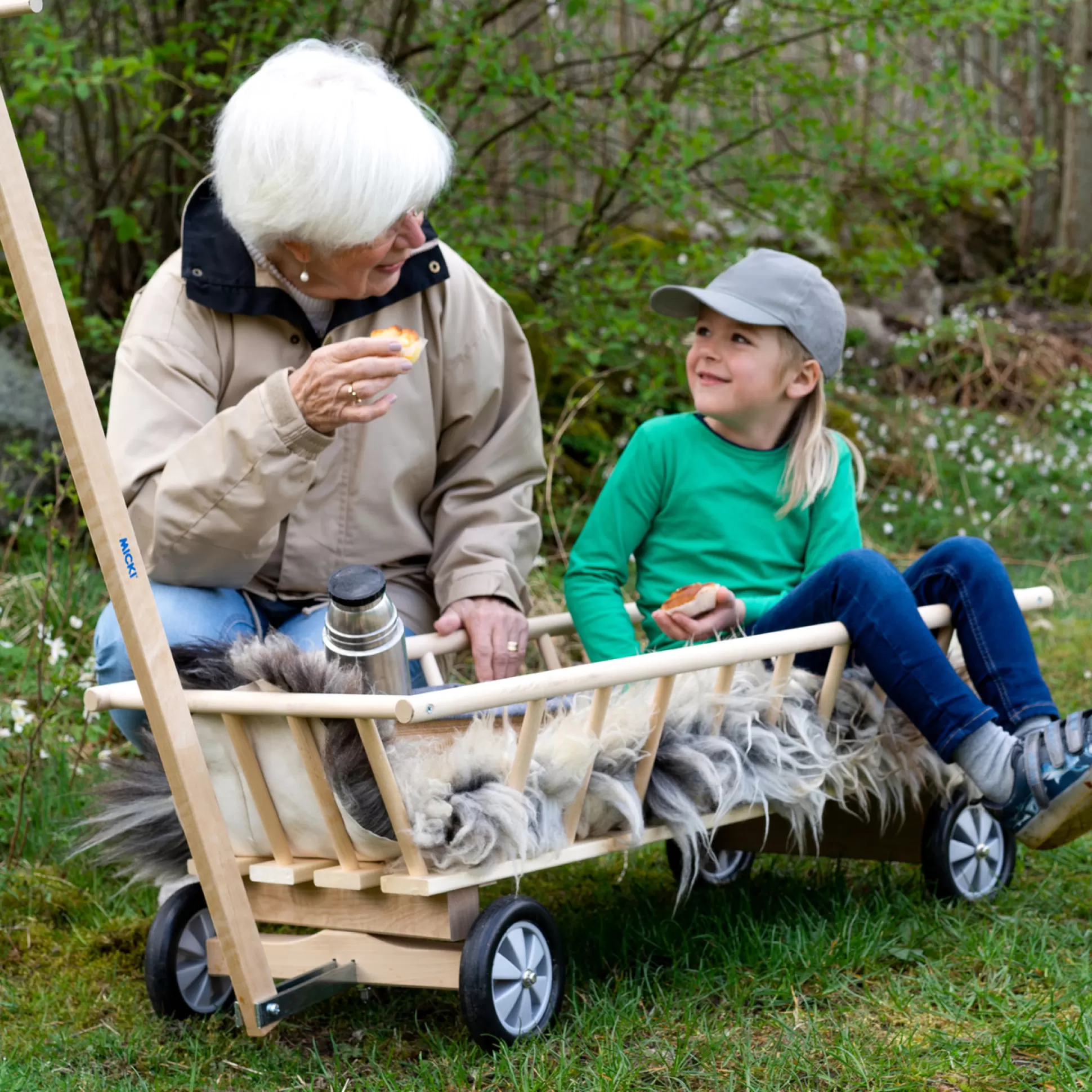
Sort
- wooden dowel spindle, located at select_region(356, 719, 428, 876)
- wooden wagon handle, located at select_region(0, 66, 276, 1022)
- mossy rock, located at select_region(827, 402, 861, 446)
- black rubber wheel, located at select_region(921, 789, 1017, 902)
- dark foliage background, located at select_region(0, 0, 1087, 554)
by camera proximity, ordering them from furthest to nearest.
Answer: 1. mossy rock, located at select_region(827, 402, 861, 446)
2. dark foliage background, located at select_region(0, 0, 1087, 554)
3. black rubber wheel, located at select_region(921, 789, 1017, 902)
4. wooden dowel spindle, located at select_region(356, 719, 428, 876)
5. wooden wagon handle, located at select_region(0, 66, 276, 1022)

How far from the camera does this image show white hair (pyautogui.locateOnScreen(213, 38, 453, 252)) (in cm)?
241

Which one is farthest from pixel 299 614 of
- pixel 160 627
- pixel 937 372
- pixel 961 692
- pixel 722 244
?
pixel 937 372

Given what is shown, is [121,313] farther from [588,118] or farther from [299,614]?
[299,614]

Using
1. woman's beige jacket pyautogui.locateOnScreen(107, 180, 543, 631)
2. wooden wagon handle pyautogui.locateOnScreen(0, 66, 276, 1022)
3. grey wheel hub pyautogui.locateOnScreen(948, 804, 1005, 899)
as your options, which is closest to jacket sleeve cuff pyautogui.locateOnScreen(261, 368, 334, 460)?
woman's beige jacket pyautogui.locateOnScreen(107, 180, 543, 631)

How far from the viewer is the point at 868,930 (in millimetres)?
→ 2443

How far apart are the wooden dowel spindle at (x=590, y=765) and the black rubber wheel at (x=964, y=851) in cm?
87

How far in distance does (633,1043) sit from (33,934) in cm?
127

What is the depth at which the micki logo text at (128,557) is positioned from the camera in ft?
5.76

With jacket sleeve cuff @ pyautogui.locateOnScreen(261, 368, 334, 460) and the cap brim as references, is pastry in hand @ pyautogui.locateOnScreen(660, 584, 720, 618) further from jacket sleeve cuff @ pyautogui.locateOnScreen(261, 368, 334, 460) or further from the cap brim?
jacket sleeve cuff @ pyautogui.locateOnScreen(261, 368, 334, 460)

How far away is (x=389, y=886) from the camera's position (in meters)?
1.94

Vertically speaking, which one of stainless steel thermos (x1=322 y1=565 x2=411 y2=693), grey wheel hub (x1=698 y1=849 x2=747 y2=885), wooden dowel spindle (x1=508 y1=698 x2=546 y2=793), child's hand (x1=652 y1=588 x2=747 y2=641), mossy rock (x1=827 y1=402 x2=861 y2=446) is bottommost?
mossy rock (x1=827 y1=402 x2=861 y2=446)

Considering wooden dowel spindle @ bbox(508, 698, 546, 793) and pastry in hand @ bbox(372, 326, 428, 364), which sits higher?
pastry in hand @ bbox(372, 326, 428, 364)

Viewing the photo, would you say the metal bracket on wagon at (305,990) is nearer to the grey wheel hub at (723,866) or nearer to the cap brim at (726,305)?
the grey wheel hub at (723,866)

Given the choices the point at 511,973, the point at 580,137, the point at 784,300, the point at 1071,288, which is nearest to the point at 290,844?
the point at 511,973
